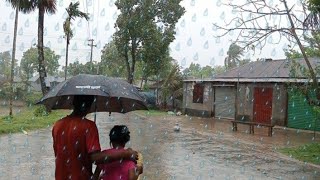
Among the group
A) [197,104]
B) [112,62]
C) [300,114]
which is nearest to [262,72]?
[300,114]

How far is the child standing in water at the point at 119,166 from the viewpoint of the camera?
10.2 ft

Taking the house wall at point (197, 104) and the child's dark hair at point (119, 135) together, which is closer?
the child's dark hair at point (119, 135)

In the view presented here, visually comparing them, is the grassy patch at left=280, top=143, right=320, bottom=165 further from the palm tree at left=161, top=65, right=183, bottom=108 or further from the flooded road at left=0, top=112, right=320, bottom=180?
the palm tree at left=161, top=65, right=183, bottom=108

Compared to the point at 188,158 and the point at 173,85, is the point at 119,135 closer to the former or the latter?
the point at 188,158

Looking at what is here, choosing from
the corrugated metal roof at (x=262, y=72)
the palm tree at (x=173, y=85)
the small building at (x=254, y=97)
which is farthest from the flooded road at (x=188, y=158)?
the palm tree at (x=173, y=85)

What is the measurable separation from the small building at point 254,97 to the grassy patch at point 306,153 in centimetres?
470

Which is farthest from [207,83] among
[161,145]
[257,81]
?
[161,145]

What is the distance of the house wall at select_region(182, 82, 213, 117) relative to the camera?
2668 cm

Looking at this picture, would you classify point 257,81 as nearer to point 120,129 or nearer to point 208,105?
point 208,105

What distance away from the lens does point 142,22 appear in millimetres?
33031

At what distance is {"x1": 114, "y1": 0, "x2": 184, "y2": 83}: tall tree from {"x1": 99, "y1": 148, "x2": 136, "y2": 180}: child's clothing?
99.6ft

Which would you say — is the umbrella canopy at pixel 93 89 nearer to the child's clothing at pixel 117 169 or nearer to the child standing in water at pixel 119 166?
the child standing in water at pixel 119 166

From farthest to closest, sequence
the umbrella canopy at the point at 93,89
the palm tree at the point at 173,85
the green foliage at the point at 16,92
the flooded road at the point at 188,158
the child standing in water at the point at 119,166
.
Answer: the green foliage at the point at 16,92
the palm tree at the point at 173,85
the flooded road at the point at 188,158
the umbrella canopy at the point at 93,89
the child standing in water at the point at 119,166

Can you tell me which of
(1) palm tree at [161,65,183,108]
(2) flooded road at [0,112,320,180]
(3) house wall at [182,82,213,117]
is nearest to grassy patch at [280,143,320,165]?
(2) flooded road at [0,112,320,180]
